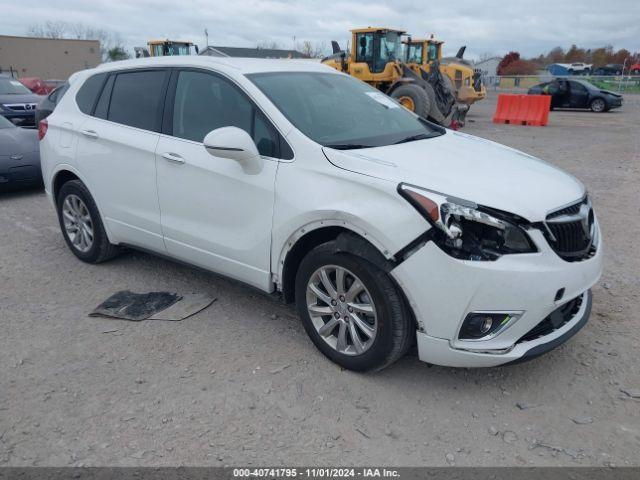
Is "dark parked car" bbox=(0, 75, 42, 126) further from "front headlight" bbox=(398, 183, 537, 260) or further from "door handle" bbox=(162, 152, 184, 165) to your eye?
"front headlight" bbox=(398, 183, 537, 260)

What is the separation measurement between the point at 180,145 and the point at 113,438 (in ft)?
6.80

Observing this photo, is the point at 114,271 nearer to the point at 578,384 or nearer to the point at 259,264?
the point at 259,264

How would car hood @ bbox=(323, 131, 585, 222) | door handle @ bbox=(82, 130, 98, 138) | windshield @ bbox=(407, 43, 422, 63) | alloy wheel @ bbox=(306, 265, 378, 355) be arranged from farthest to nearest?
windshield @ bbox=(407, 43, 422, 63), door handle @ bbox=(82, 130, 98, 138), alloy wheel @ bbox=(306, 265, 378, 355), car hood @ bbox=(323, 131, 585, 222)

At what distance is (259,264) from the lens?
356cm

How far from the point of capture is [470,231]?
9.11 ft

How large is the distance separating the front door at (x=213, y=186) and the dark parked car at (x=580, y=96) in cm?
2493

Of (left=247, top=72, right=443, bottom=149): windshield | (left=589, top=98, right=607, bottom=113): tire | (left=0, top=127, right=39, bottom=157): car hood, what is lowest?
(left=589, top=98, right=607, bottom=113): tire

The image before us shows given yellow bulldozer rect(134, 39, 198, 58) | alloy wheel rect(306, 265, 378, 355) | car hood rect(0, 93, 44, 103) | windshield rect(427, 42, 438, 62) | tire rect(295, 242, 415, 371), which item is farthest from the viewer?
yellow bulldozer rect(134, 39, 198, 58)

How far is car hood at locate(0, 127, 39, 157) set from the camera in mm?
7816

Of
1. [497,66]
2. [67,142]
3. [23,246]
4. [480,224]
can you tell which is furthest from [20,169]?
[497,66]

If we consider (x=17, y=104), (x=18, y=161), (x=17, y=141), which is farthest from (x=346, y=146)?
(x=17, y=104)

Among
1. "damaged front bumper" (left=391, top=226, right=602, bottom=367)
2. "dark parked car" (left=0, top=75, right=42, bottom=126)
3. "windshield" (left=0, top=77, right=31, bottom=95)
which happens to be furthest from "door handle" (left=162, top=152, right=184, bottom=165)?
"windshield" (left=0, top=77, right=31, bottom=95)

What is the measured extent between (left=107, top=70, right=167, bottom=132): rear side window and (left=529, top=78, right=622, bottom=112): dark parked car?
24743 millimetres

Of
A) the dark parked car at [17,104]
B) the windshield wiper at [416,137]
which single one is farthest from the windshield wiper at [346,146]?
the dark parked car at [17,104]
